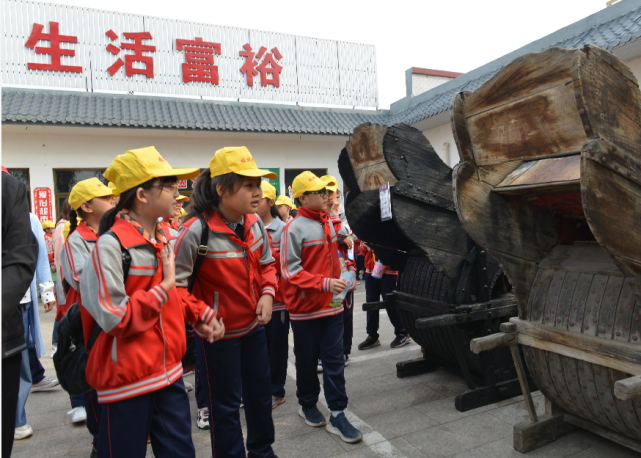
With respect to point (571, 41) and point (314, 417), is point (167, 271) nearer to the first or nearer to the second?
point (314, 417)

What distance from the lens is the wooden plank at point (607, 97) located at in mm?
1922

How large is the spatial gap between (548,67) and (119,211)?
2242 mm

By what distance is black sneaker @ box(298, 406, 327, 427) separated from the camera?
135 inches

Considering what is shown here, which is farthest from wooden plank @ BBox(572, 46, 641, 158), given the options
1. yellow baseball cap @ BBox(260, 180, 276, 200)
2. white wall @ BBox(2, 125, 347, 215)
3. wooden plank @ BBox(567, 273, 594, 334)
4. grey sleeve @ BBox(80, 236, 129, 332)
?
white wall @ BBox(2, 125, 347, 215)

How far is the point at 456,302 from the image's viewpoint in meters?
3.58

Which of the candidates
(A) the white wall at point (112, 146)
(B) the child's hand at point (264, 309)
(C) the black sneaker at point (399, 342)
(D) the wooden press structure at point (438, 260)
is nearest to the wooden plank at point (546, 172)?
(D) the wooden press structure at point (438, 260)

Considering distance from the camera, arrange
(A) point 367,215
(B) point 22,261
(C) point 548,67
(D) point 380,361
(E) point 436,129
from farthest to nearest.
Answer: (E) point 436,129 → (D) point 380,361 → (A) point 367,215 → (C) point 548,67 → (B) point 22,261

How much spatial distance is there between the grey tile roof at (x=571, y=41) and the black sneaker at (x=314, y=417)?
4640 millimetres

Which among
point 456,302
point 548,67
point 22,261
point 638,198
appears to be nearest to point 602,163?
point 638,198

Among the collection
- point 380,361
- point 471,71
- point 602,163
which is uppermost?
point 471,71

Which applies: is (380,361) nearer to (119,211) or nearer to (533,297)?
(533,297)

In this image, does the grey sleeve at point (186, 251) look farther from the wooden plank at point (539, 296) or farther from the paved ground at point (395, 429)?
the wooden plank at point (539, 296)

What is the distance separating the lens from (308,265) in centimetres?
Result: 342

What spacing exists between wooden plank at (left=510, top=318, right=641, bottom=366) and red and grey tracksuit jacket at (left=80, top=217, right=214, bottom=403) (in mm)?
2177
